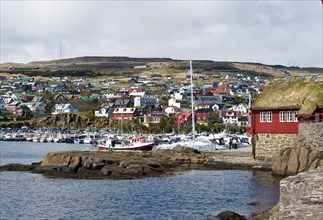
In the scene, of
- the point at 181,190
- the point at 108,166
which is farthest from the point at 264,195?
the point at 108,166

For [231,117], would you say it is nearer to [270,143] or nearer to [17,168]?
[17,168]

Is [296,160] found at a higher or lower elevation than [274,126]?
lower

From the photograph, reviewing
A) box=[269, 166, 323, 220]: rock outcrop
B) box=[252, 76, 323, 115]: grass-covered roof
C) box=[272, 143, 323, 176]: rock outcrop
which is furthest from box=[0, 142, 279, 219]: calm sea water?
box=[269, 166, 323, 220]: rock outcrop

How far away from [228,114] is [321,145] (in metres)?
139

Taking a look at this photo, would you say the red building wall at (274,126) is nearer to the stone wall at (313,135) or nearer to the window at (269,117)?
the window at (269,117)

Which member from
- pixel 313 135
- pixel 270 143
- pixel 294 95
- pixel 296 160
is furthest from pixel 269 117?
pixel 313 135

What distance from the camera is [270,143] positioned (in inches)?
2034

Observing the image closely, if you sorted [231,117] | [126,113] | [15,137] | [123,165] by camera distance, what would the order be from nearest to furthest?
1. [123,165]
2. [15,137]
3. [231,117]
4. [126,113]

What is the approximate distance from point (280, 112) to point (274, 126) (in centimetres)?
127

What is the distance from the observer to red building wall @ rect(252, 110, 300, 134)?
50.8m

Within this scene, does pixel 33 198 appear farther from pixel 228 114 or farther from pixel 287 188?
pixel 228 114

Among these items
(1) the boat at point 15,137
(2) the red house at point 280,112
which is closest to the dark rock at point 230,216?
(2) the red house at point 280,112

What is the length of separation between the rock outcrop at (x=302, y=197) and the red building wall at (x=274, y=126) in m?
34.0

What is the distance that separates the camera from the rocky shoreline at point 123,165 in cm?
4891
